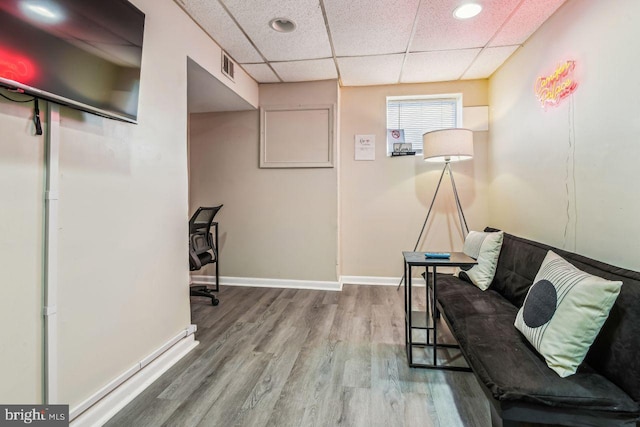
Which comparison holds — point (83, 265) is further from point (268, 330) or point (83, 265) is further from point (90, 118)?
point (268, 330)

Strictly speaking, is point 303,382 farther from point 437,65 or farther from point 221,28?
point 437,65

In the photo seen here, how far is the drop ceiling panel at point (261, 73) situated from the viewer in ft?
10.4

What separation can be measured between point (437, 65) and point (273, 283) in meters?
3.19

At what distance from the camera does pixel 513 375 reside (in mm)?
1181

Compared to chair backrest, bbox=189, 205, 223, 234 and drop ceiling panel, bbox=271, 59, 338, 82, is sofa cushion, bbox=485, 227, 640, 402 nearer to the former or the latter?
drop ceiling panel, bbox=271, 59, 338, 82

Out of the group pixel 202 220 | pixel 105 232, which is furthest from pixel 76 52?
pixel 202 220

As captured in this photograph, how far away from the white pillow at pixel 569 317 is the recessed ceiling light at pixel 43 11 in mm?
2471

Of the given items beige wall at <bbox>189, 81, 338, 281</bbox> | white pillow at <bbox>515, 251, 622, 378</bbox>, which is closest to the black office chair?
beige wall at <bbox>189, 81, 338, 281</bbox>

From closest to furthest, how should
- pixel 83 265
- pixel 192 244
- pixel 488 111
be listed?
pixel 83 265 → pixel 192 244 → pixel 488 111

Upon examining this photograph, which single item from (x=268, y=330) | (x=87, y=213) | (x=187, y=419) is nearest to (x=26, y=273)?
(x=87, y=213)

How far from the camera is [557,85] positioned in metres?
2.10

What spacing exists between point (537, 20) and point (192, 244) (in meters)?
3.65

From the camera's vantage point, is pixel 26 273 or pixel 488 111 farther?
pixel 488 111

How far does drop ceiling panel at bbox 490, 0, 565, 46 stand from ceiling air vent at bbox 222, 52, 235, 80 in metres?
2.50
